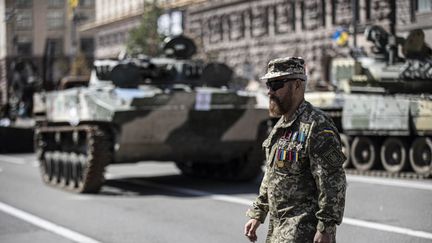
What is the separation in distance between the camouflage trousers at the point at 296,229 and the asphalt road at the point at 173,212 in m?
4.16

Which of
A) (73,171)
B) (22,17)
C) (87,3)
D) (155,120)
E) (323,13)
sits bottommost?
(73,171)

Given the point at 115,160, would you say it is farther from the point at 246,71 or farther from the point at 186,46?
the point at 246,71

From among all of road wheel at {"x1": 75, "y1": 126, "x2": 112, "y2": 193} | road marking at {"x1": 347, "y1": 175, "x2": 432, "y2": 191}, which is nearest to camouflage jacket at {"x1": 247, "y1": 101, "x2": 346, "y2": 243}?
road wheel at {"x1": 75, "y1": 126, "x2": 112, "y2": 193}

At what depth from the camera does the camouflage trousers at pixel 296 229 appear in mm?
4797

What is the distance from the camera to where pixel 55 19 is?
5594cm

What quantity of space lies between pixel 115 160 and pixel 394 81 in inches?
238

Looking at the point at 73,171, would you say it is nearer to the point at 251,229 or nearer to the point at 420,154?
the point at 420,154

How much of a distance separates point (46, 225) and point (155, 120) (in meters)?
3.67

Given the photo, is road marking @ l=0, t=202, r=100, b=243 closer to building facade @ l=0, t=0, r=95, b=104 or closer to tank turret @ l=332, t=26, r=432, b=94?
building facade @ l=0, t=0, r=95, b=104

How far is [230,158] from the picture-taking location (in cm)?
1534

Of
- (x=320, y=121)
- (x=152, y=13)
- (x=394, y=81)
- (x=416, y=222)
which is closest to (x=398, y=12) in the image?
(x=152, y=13)

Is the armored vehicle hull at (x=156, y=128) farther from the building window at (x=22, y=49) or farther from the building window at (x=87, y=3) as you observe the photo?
the building window at (x=87, y=3)

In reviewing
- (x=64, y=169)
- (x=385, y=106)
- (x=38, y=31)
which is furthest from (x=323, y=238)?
(x=38, y=31)

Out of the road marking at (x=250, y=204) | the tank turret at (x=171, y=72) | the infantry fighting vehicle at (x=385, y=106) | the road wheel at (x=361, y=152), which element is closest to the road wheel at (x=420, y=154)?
the infantry fighting vehicle at (x=385, y=106)
